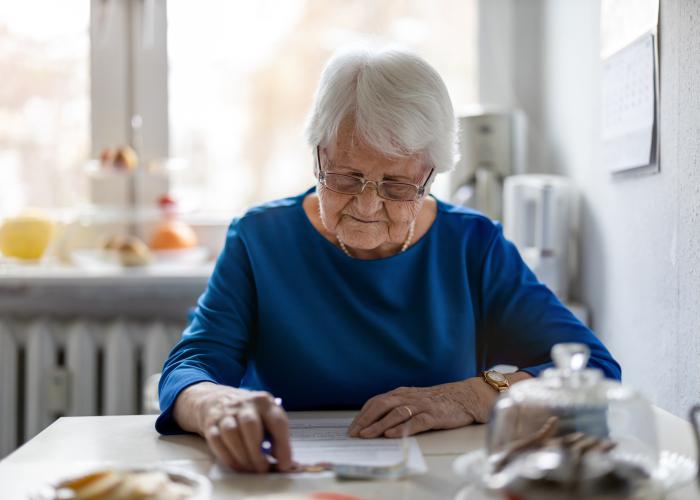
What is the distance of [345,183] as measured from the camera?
1362 mm

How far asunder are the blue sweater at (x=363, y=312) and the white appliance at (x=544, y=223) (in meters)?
0.71

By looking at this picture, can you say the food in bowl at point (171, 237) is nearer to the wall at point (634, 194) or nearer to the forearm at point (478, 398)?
the wall at point (634, 194)

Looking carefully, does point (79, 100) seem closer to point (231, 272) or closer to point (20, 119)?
point (20, 119)

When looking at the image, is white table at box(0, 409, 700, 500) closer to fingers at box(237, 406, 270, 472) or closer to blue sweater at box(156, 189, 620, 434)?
fingers at box(237, 406, 270, 472)

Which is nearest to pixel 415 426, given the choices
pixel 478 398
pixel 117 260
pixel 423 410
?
pixel 423 410

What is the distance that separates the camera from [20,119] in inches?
110

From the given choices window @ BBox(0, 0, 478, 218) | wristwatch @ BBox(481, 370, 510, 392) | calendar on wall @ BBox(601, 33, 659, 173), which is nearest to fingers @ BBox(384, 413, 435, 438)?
wristwatch @ BBox(481, 370, 510, 392)

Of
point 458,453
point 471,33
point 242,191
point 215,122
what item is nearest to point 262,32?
point 215,122

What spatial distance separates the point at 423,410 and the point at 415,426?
1.3 inches

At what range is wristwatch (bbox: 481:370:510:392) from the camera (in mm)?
1239

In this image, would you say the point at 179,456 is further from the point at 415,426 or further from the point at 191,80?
the point at 191,80

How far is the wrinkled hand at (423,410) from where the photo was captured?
1124mm

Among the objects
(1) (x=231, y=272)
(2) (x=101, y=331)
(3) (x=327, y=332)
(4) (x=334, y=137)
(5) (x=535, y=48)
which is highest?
(5) (x=535, y=48)

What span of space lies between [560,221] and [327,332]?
1029mm
